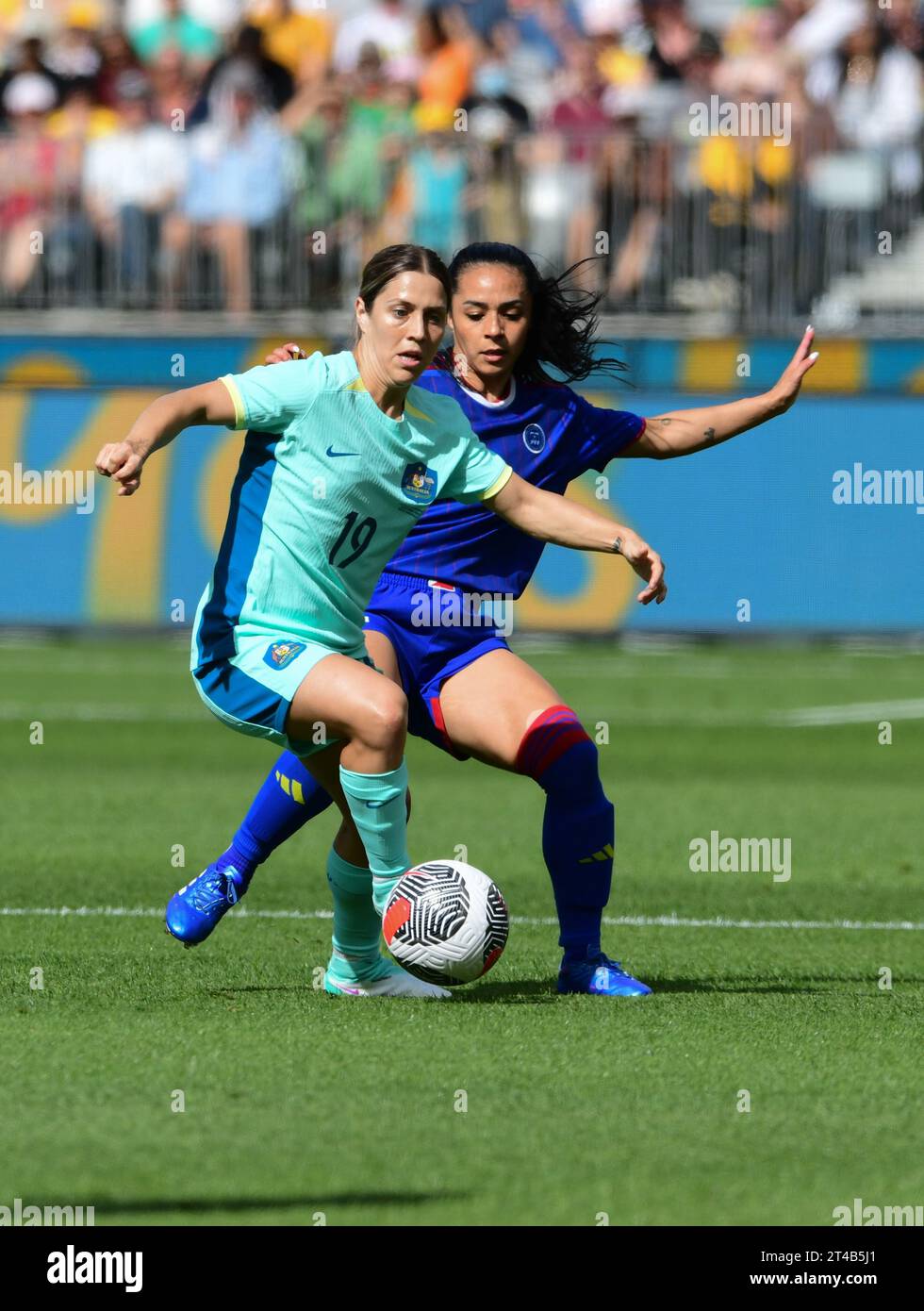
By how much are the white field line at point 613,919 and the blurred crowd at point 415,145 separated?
1112 cm

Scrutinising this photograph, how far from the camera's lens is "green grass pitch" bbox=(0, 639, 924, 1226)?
468 centimetres

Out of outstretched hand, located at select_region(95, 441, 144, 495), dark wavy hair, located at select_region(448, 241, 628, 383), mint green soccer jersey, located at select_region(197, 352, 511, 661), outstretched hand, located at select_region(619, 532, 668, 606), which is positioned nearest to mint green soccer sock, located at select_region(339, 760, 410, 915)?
mint green soccer jersey, located at select_region(197, 352, 511, 661)

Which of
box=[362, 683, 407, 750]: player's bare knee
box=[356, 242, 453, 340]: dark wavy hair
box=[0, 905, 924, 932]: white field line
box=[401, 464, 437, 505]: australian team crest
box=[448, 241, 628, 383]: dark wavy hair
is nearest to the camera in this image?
box=[362, 683, 407, 750]: player's bare knee

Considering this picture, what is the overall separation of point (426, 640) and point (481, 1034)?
1453 mm

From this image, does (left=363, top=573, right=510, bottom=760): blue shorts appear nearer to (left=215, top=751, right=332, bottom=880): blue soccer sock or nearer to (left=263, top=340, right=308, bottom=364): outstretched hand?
(left=215, top=751, right=332, bottom=880): blue soccer sock

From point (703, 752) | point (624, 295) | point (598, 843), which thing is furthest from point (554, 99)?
point (598, 843)

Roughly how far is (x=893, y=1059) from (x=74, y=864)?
468 cm

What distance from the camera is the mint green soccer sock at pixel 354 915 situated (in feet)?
22.8

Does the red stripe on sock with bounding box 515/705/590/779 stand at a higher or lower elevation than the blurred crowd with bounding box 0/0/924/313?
lower

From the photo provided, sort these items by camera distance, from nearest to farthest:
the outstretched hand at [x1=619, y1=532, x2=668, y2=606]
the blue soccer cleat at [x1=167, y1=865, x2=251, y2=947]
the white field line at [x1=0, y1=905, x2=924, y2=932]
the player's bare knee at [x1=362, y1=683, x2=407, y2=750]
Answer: the outstretched hand at [x1=619, y1=532, x2=668, y2=606] → the player's bare knee at [x1=362, y1=683, x2=407, y2=750] → the blue soccer cleat at [x1=167, y1=865, x2=251, y2=947] → the white field line at [x1=0, y1=905, x2=924, y2=932]

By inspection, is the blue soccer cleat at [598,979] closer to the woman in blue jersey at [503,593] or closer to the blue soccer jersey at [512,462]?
the woman in blue jersey at [503,593]

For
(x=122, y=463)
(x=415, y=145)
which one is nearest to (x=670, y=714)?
(x=415, y=145)

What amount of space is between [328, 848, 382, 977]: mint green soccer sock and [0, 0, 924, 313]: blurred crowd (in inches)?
499

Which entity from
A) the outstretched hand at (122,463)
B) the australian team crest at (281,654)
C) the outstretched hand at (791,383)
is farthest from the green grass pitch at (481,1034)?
the outstretched hand at (791,383)
